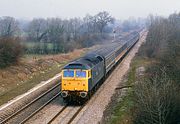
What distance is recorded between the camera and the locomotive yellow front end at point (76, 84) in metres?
24.7

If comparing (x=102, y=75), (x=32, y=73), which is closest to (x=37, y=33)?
(x=32, y=73)

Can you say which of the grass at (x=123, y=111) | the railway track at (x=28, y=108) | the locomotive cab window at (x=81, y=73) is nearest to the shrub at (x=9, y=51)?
the railway track at (x=28, y=108)

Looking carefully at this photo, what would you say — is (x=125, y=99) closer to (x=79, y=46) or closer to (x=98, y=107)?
(x=98, y=107)

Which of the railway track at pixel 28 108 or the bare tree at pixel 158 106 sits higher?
the bare tree at pixel 158 106

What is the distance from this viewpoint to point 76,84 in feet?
81.1

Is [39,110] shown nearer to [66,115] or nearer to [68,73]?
[66,115]

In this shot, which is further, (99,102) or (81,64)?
(99,102)

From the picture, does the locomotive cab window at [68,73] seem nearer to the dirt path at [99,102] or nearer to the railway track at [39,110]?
the railway track at [39,110]

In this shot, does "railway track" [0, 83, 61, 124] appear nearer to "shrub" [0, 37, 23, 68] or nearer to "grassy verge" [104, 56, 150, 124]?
"grassy verge" [104, 56, 150, 124]

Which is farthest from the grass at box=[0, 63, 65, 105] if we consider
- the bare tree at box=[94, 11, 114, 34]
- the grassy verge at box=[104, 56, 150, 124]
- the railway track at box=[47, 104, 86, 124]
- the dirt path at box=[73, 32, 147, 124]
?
the bare tree at box=[94, 11, 114, 34]

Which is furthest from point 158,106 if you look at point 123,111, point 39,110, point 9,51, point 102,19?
point 102,19

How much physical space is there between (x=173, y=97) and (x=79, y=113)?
7117 mm

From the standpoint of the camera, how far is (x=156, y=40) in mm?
54281

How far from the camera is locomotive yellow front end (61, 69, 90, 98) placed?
80.9 feet
